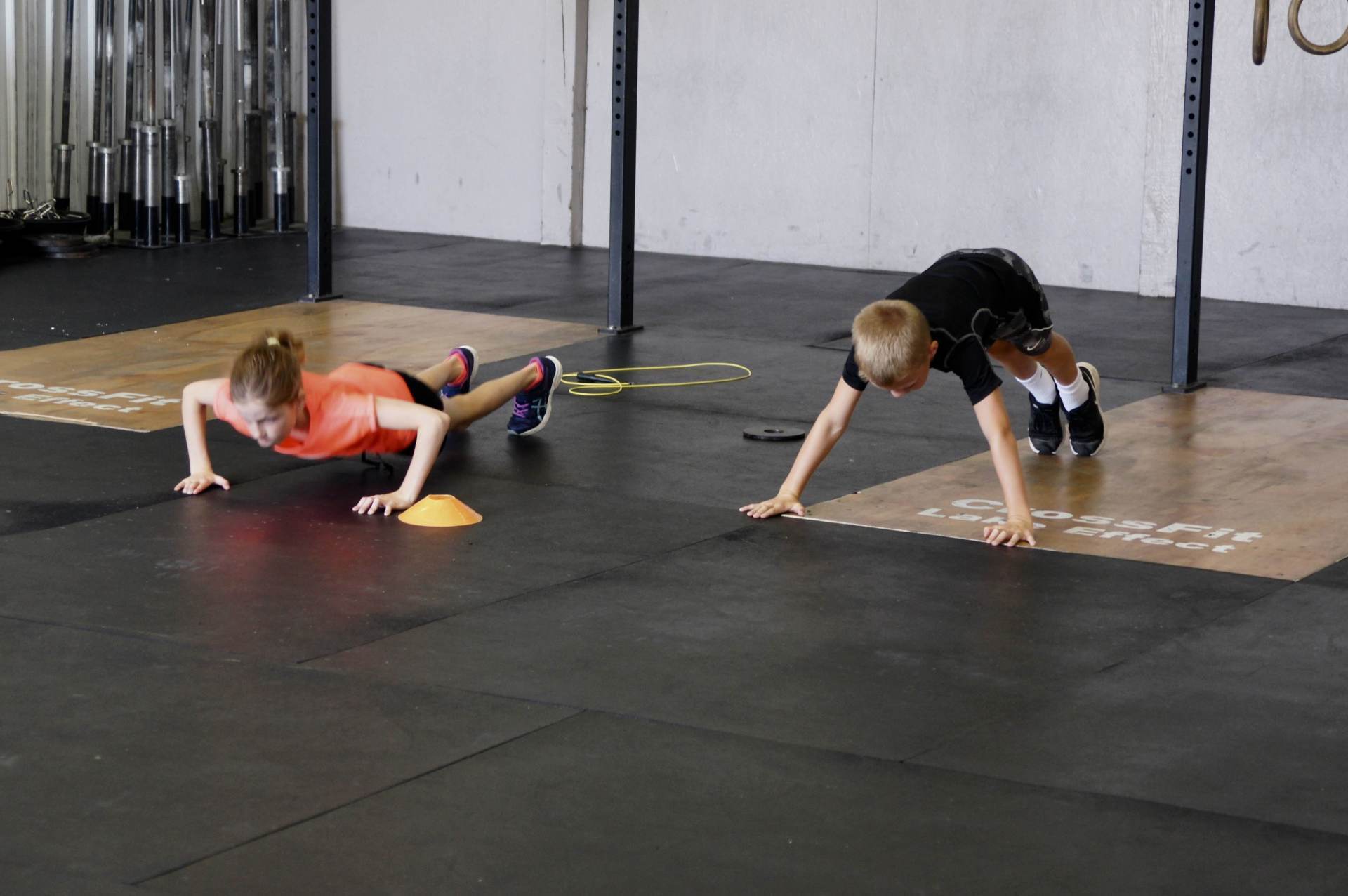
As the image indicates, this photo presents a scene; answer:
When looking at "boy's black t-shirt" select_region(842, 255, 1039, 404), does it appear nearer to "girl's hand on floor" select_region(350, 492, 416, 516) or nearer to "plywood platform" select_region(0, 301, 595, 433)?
"girl's hand on floor" select_region(350, 492, 416, 516)

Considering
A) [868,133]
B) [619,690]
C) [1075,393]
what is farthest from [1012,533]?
[868,133]

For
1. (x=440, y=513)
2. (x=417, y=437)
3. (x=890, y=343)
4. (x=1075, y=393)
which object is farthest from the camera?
(x=1075, y=393)

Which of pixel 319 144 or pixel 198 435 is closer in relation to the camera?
pixel 198 435

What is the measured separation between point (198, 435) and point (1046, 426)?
Result: 2.82 meters

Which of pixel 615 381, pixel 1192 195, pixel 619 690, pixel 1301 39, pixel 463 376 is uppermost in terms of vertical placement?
pixel 1301 39

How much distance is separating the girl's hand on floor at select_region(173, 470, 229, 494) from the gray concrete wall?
6425mm

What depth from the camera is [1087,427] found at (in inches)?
248

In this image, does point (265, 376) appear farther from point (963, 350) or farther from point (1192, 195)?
point (1192, 195)

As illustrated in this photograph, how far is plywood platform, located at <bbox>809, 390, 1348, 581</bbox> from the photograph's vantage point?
5.27 m

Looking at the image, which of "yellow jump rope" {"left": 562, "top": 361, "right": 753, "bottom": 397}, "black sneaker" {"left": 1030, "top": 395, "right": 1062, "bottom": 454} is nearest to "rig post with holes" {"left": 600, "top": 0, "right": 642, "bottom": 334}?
"yellow jump rope" {"left": 562, "top": 361, "right": 753, "bottom": 397}

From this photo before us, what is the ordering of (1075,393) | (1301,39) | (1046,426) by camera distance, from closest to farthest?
(1075,393), (1046,426), (1301,39)

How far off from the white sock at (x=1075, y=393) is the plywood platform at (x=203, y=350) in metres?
2.89

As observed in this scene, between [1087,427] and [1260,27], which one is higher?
[1260,27]

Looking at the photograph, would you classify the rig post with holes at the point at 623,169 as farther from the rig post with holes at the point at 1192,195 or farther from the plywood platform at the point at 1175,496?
the plywood platform at the point at 1175,496
